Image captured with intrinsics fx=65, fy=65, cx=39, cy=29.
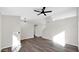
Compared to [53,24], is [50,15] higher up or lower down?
higher up

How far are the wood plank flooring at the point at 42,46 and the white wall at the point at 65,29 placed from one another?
0.38ft

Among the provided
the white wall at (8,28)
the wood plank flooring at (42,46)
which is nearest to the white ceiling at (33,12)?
the white wall at (8,28)

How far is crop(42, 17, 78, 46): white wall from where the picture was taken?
1.42 m

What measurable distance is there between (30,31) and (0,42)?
671 millimetres

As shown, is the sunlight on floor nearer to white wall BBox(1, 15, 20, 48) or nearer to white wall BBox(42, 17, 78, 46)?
white wall BBox(42, 17, 78, 46)

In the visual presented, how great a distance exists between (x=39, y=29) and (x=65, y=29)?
0.61 metres

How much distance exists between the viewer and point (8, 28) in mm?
1413

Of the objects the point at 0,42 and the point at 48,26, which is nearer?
the point at 0,42

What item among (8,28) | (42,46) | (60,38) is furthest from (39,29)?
(8,28)
